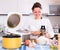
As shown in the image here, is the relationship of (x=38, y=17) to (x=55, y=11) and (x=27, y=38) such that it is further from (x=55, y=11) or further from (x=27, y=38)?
(x=55, y=11)

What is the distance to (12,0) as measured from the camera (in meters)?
2.40

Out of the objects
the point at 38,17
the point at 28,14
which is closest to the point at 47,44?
the point at 38,17

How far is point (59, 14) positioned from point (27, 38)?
1.52 m

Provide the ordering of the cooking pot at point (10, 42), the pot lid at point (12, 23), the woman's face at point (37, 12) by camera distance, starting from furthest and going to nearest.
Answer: the woman's face at point (37, 12) < the pot lid at point (12, 23) < the cooking pot at point (10, 42)

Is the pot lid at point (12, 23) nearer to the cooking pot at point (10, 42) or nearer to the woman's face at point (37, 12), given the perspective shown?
the cooking pot at point (10, 42)

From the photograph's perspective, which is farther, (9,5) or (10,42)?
(9,5)

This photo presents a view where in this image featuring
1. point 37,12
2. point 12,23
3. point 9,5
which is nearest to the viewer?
point 12,23

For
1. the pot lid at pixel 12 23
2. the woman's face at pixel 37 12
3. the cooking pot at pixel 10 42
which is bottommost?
the cooking pot at pixel 10 42

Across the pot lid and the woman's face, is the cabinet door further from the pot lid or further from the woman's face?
the pot lid

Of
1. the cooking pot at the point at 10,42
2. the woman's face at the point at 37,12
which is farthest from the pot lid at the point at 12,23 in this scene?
the woman's face at the point at 37,12

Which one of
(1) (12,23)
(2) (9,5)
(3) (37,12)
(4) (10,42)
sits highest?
(2) (9,5)

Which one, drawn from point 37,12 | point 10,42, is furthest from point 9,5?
point 10,42

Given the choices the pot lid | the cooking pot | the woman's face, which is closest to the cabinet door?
the woman's face

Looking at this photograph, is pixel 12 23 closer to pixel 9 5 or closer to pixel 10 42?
pixel 10 42
